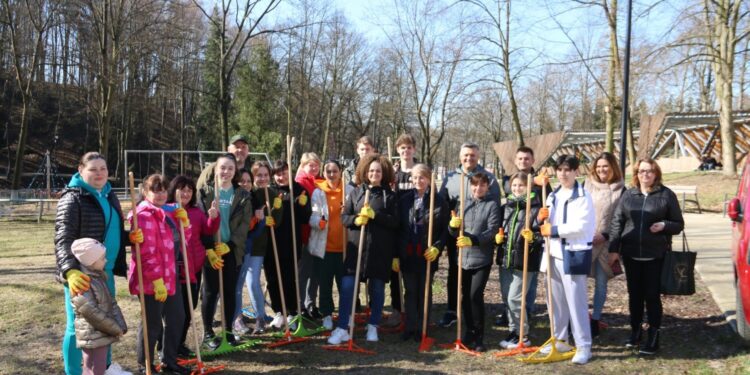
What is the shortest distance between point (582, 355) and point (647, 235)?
123cm

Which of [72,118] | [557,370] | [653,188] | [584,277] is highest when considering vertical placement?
[72,118]

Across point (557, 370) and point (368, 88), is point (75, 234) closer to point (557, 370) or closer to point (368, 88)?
point (557, 370)

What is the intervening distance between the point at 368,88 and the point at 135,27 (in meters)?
21.9

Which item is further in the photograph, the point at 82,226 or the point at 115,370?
the point at 115,370

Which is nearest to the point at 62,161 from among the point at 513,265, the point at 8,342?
the point at 8,342

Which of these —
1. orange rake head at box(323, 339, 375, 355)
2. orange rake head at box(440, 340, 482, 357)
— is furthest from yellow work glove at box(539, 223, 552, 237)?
orange rake head at box(323, 339, 375, 355)

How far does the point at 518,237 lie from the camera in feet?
17.3

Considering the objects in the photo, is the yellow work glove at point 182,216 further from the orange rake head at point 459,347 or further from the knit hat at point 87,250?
the orange rake head at point 459,347

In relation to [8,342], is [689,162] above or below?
above

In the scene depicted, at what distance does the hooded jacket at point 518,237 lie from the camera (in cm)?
Answer: 525

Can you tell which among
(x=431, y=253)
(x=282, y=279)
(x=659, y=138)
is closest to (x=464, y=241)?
(x=431, y=253)

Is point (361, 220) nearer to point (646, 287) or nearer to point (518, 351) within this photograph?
point (518, 351)

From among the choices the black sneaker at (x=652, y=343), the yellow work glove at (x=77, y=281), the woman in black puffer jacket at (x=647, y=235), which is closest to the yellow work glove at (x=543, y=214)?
the woman in black puffer jacket at (x=647, y=235)

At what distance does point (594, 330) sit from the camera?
5668mm
